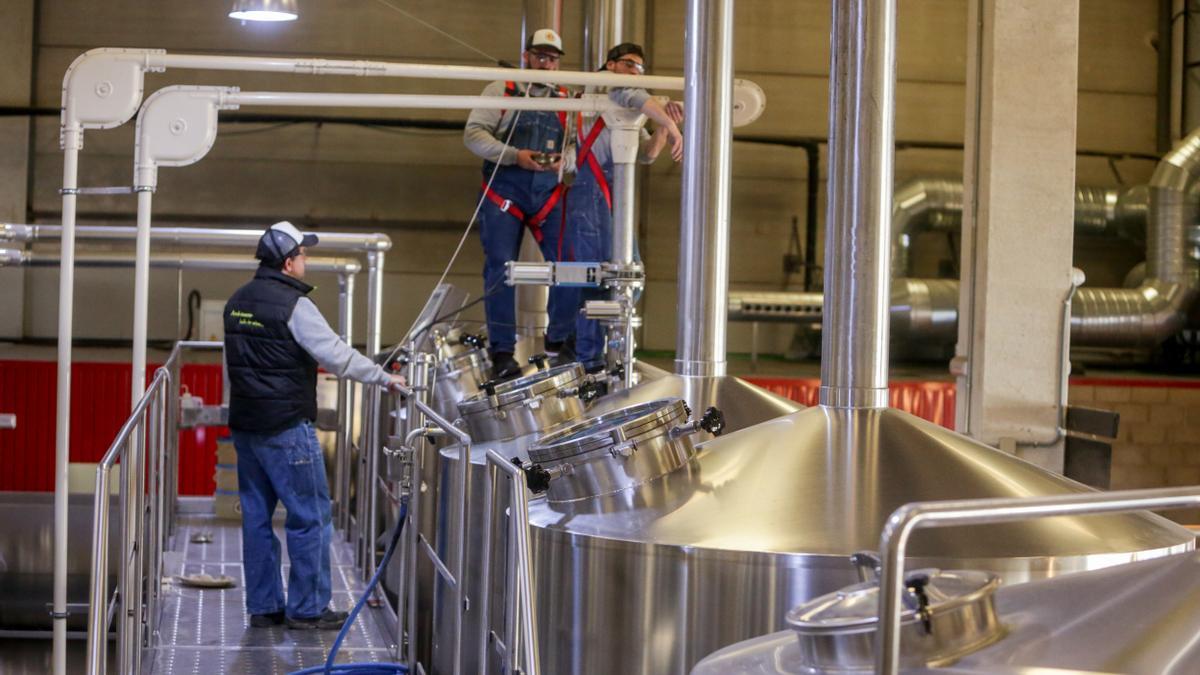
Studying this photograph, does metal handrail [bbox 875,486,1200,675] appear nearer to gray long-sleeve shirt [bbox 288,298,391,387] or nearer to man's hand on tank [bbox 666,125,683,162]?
man's hand on tank [bbox 666,125,683,162]

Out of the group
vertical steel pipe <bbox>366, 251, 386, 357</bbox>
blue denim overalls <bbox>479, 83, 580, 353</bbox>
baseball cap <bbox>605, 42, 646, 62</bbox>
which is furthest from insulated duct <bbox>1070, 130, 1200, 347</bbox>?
baseball cap <bbox>605, 42, 646, 62</bbox>

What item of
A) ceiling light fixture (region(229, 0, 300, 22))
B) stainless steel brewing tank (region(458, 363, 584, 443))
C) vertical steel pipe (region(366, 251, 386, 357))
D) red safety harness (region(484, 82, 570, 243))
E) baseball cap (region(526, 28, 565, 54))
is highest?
ceiling light fixture (region(229, 0, 300, 22))

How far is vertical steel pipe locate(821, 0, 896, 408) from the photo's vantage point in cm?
366

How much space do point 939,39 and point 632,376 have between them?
963 centimetres

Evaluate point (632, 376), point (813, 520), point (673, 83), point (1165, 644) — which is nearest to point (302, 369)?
point (632, 376)

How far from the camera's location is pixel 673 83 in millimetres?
5629

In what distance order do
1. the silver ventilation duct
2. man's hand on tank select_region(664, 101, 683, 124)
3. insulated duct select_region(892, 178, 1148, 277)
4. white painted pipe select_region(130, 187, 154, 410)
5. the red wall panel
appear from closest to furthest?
white painted pipe select_region(130, 187, 154, 410), man's hand on tank select_region(664, 101, 683, 124), the red wall panel, the silver ventilation duct, insulated duct select_region(892, 178, 1148, 277)

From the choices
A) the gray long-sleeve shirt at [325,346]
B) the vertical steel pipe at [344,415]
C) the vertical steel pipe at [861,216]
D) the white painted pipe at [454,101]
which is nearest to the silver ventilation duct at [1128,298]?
the vertical steel pipe at [344,415]

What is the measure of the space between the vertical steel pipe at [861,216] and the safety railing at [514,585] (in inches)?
34.7

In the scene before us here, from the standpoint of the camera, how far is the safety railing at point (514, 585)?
304cm

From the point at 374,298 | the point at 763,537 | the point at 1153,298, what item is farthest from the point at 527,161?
the point at 1153,298

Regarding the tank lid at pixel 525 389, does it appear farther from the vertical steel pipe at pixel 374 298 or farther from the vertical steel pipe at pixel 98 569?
the vertical steel pipe at pixel 374 298

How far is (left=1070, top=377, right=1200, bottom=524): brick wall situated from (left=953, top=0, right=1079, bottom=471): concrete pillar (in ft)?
15.6

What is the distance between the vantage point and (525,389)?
4914 mm
